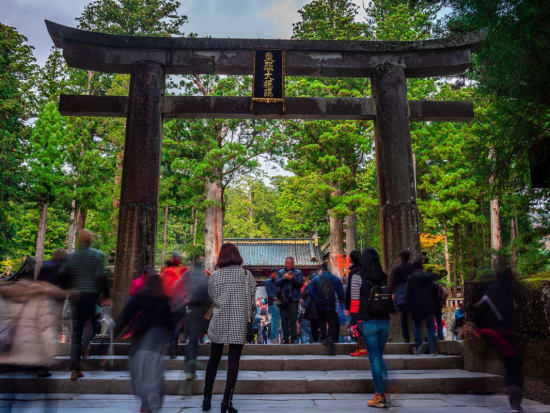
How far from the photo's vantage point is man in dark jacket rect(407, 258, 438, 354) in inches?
272

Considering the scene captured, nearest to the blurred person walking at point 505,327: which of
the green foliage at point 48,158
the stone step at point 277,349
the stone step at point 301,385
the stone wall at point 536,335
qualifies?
the stone wall at point 536,335

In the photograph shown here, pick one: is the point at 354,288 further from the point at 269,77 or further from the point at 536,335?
the point at 269,77

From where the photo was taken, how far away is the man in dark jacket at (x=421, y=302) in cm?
691

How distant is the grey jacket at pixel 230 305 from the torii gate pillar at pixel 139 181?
4074 millimetres

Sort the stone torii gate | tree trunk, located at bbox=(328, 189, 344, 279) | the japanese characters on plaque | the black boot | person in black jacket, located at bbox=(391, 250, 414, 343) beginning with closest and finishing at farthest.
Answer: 1. the black boot
2. person in black jacket, located at bbox=(391, 250, 414, 343)
3. the stone torii gate
4. the japanese characters on plaque
5. tree trunk, located at bbox=(328, 189, 344, 279)

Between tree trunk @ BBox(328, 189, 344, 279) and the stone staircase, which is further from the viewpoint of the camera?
tree trunk @ BBox(328, 189, 344, 279)

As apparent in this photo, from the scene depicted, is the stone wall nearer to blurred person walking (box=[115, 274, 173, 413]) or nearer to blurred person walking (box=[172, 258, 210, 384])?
blurred person walking (box=[115, 274, 173, 413])

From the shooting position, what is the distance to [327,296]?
780 cm

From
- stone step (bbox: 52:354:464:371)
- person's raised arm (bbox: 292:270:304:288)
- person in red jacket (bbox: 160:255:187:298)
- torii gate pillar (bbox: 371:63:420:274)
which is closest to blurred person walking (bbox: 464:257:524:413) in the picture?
stone step (bbox: 52:354:464:371)

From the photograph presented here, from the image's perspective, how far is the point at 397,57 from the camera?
946 centimetres

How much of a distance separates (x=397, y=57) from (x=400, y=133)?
1.90 metres

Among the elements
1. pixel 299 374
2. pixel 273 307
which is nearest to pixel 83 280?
pixel 299 374

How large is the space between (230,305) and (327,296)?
12.2 ft

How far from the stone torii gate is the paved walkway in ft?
11.2
